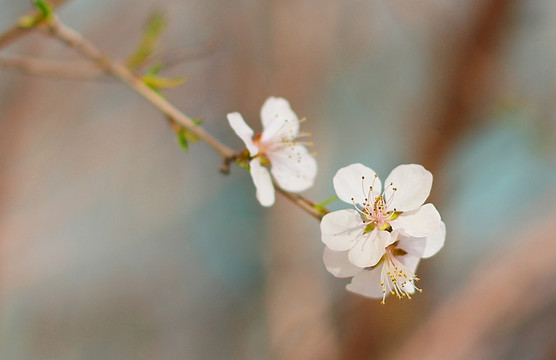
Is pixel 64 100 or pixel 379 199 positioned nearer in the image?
pixel 379 199

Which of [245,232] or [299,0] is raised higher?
[299,0]

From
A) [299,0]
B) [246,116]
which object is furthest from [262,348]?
[299,0]

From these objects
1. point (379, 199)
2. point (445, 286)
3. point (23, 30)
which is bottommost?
point (379, 199)

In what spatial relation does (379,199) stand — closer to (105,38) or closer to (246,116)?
(246,116)

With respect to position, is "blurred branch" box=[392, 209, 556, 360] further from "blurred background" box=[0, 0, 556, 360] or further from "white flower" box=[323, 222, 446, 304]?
"white flower" box=[323, 222, 446, 304]

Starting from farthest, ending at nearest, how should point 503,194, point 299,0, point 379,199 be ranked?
point 299,0
point 503,194
point 379,199

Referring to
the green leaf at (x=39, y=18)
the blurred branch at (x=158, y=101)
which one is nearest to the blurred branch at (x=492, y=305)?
the blurred branch at (x=158, y=101)
